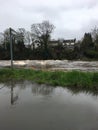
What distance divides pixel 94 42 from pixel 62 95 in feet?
130

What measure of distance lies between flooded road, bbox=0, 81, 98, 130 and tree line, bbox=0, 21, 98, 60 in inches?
1089

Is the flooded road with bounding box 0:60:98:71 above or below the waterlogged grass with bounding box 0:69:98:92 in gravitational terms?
below

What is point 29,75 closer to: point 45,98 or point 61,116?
point 45,98

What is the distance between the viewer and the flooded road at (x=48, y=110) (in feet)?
15.3

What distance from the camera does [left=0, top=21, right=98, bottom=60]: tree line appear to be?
37.8 metres

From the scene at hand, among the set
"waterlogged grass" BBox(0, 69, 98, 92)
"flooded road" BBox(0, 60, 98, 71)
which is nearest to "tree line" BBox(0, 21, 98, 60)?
"flooded road" BBox(0, 60, 98, 71)

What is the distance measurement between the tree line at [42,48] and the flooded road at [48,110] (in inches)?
1089

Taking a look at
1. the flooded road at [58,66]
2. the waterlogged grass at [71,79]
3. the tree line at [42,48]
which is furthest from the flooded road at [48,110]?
the tree line at [42,48]

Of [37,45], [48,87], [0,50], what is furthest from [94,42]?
[48,87]

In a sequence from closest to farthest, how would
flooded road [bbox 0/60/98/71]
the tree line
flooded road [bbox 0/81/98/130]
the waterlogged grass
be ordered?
flooded road [bbox 0/81/98/130]
the waterlogged grass
flooded road [bbox 0/60/98/71]
the tree line

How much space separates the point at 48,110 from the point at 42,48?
34750 mm

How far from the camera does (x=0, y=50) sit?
3762cm

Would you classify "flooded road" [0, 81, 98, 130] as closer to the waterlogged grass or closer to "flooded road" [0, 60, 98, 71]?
the waterlogged grass

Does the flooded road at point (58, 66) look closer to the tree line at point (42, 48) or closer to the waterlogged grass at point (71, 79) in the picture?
the waterlogged grass at point (71, 79)
